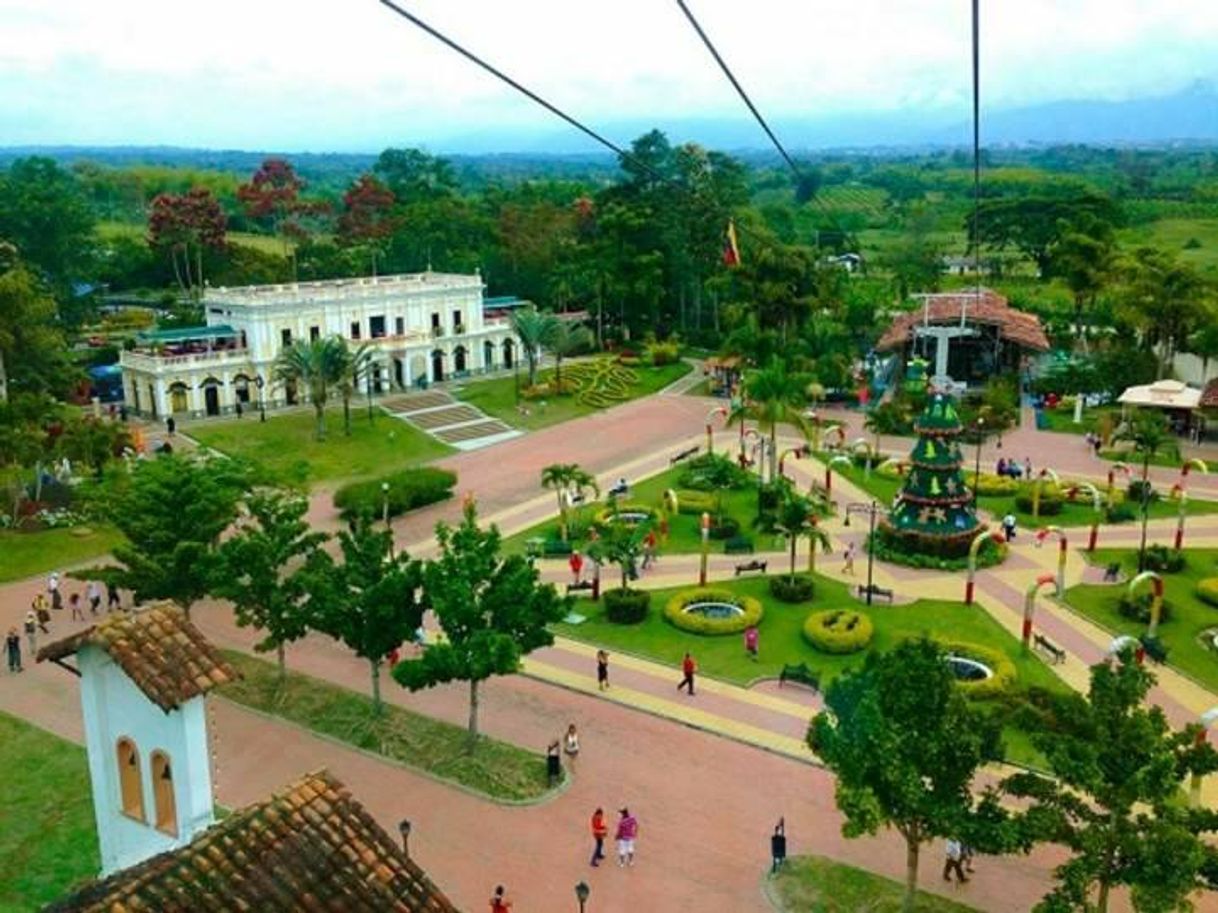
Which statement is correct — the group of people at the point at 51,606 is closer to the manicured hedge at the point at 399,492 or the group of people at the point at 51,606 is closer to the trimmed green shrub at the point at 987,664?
the manicured hedge at the point at 399,492

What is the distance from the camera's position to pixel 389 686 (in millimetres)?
28375

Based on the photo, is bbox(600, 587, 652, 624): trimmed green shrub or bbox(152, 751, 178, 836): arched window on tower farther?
bbox(600, 587, 652, 624): trimmed green shrub

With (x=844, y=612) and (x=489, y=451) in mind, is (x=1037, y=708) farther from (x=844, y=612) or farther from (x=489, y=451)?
(x=489, y=451)

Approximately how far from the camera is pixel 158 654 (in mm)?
14102

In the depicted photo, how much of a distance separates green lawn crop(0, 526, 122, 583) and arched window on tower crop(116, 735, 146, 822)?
2557 cm

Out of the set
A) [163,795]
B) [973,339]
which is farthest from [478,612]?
[973,339]

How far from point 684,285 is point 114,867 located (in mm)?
67042

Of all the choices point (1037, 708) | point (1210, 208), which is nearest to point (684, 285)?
point (1037, 708)

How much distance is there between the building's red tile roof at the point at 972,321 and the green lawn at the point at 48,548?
4130 centimetres

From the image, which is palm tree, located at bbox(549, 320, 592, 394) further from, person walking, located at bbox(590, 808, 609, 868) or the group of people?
person walking, located at bbox(590, 808, 609, 868)

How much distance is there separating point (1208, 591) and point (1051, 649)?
670cm

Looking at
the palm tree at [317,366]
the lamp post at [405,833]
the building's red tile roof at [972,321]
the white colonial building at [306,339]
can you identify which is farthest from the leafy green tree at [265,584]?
the building's red tile roof at [972,321]

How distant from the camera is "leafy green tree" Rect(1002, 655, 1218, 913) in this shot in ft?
50.1

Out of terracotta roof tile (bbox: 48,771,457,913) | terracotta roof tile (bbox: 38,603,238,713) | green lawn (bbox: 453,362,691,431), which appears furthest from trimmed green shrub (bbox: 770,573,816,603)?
green lawn (bbox: 453,362,691,431)
